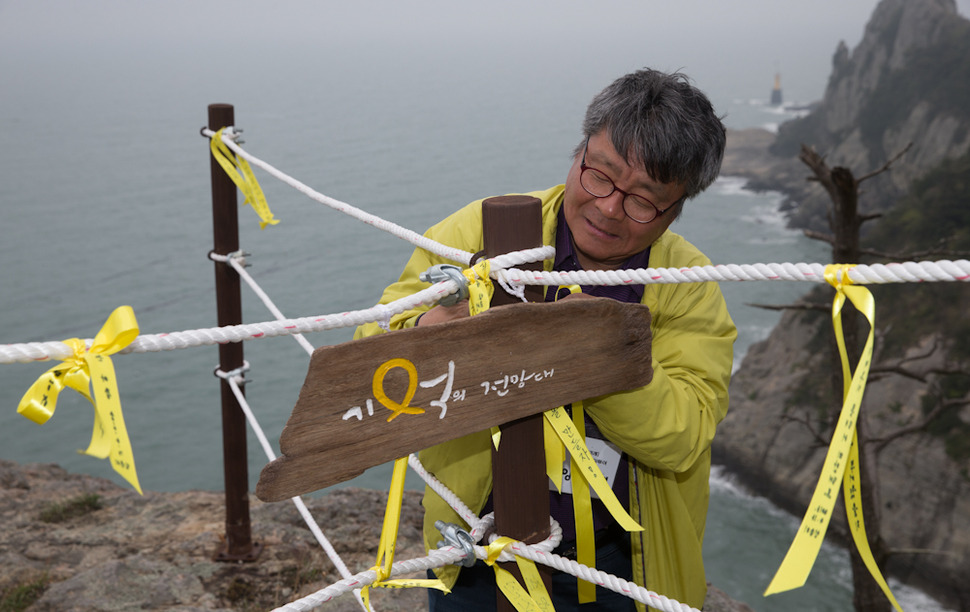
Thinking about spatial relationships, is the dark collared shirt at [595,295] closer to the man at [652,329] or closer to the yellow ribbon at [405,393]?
the man at [652,329]

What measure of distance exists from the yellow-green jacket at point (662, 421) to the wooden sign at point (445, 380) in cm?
8

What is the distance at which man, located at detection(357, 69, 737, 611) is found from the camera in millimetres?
856

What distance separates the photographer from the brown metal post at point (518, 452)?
75cm

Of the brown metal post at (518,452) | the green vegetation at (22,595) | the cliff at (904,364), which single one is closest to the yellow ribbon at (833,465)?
the brown metal post at (518,452)

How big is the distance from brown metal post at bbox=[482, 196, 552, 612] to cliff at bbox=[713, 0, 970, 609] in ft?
7.11

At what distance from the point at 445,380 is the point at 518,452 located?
19 cm

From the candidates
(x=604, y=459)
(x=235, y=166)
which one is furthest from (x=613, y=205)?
(x=235, y=166)

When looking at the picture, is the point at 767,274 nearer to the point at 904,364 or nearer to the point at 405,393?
the point at 405,393

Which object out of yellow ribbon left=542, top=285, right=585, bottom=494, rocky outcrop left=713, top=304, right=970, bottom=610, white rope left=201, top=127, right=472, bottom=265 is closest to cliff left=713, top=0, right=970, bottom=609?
rocky outcrop left=713, top=304, right=970, bottom=610

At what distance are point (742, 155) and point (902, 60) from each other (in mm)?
4049

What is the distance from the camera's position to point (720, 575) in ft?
26.2

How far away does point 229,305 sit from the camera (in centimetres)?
182

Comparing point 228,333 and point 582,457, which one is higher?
point 228,333

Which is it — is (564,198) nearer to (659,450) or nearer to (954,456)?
(659,450)
